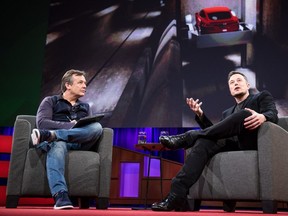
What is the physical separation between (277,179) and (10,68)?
4.19 metres

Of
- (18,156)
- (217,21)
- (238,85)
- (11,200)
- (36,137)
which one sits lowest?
(11,200)

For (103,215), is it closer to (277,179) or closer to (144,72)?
(277,179)

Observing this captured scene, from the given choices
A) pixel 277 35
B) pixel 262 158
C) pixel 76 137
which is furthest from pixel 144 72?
pixel 262 158

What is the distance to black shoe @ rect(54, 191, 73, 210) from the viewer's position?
7.54ft

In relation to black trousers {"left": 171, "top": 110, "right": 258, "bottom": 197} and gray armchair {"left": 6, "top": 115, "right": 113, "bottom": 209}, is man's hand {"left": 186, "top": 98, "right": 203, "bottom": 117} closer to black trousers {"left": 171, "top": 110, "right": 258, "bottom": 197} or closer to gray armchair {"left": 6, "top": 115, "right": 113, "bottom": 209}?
black trousers {"left": 171, "top": 110, "right": 258, "bottom": 197}

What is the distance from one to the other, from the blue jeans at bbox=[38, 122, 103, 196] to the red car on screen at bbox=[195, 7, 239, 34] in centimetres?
247

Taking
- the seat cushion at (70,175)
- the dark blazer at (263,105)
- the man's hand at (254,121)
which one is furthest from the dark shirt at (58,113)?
the man's hand at (254,121)

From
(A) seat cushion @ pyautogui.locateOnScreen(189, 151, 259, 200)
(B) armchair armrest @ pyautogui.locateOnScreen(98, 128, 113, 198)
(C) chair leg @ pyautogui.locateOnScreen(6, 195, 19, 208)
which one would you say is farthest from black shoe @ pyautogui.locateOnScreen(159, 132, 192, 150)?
(C) chair leg @ pyautogui.locateOnScreen(6, 195, 19, 208)

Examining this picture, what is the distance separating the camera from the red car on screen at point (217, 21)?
466 cm

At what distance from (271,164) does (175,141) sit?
620 mm

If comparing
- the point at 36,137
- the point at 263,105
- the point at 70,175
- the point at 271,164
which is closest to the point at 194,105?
the point at 263,105

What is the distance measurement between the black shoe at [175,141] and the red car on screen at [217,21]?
2413mm

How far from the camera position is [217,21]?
470 cm

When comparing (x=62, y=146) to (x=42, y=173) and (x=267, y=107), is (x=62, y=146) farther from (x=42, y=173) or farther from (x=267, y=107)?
(x=267, y=107)
